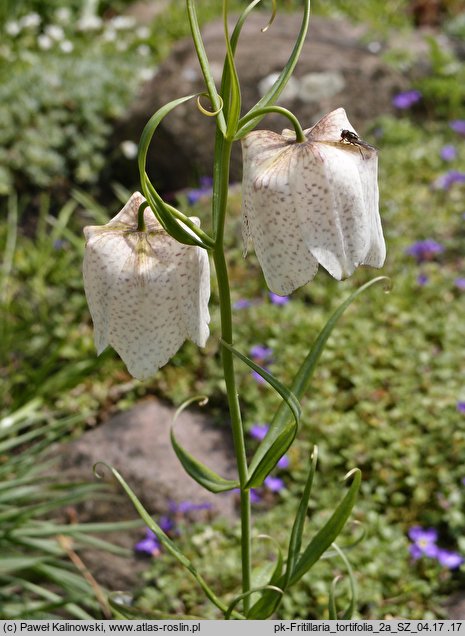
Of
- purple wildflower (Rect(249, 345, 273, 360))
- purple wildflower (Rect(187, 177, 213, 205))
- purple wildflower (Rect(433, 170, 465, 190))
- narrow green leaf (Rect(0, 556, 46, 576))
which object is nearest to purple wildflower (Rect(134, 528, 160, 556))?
narrow green leaf (Rect(0, 556, 46, 576))

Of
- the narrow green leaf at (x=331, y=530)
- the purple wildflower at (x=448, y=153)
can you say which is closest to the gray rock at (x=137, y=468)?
the narrow green leaf at (x=331, y=530)

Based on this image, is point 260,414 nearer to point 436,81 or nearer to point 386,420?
point 386,420

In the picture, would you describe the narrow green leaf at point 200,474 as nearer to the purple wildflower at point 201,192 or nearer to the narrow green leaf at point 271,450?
the narrow green leaf at point 271,450

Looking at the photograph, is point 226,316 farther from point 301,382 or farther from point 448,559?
point 448,559

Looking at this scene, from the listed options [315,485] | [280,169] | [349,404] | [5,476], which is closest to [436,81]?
[349,404]

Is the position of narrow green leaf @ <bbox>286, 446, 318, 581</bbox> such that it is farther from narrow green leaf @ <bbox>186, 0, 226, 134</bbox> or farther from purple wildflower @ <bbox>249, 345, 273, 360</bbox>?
purple wildflower @ <bbox>249, 345, 273, 360</bbox>
